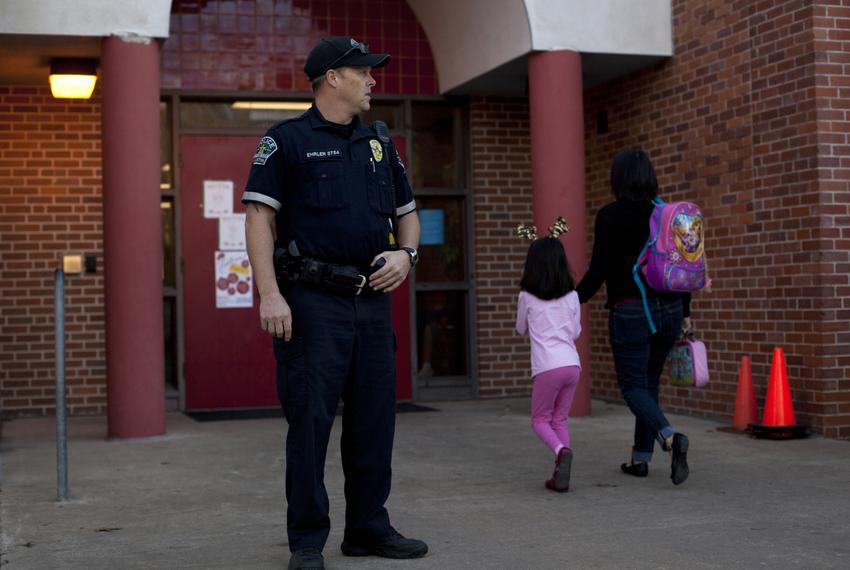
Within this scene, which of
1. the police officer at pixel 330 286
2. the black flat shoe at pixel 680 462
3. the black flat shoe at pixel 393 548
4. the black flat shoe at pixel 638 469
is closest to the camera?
the police officer at pixel 330 286

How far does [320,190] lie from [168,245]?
263 inches

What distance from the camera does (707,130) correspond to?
9617mm

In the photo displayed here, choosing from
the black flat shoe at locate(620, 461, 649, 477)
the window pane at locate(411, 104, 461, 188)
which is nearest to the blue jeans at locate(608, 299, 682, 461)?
the black flat shoe at locate(620, 461, 649, 477)

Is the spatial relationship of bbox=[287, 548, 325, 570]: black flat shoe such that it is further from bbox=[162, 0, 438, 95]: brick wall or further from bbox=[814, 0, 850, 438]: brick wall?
bbox=[162, 0, 438, 95]: brick wall

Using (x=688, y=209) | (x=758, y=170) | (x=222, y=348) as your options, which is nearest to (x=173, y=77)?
(x=222, y=348)

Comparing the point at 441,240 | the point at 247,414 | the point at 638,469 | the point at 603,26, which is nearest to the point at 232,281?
the point at 247,414

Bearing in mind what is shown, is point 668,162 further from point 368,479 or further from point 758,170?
point 368,479

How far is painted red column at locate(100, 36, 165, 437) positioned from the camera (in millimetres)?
8945

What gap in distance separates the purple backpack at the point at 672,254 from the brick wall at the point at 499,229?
5.24 metres

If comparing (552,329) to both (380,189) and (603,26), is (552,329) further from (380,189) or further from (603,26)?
(603,26)

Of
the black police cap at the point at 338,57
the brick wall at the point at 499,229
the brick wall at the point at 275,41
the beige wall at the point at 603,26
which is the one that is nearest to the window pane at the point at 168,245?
the brick wall at the point at 275,41

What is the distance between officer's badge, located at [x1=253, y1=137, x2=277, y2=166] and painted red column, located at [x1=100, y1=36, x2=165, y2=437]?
4.54 meters

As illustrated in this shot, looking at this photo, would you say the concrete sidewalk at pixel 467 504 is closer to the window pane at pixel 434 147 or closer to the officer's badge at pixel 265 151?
the officer's badge at pixel 265 151

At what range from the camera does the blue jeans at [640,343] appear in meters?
6.55
